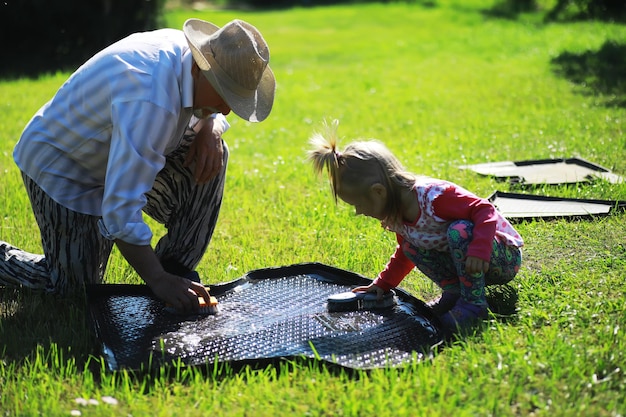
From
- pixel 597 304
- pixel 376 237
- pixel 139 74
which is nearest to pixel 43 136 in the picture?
pixel 139 74

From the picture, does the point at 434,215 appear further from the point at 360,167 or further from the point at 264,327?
the point at 264,327

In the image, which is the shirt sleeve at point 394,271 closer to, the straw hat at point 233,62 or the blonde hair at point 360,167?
the blonde hair at point 360,167

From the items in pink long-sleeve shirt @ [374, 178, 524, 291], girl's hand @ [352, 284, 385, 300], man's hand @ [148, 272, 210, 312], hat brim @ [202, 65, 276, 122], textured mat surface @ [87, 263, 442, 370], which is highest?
hat brim @ [202, 65, 276, 122]

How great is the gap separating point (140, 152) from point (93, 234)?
82cm

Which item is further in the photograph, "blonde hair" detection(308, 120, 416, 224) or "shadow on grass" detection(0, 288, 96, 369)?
"blonde hair" detection(308, 120, 416, 224)

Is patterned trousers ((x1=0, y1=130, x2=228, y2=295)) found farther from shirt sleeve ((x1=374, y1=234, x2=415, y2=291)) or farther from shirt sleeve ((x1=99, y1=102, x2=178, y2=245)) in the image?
shirt sleeve ((x1=374, y1=234, x2=415, y2=291))

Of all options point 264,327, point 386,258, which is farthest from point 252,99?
point 386,258

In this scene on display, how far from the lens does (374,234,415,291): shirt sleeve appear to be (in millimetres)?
3738

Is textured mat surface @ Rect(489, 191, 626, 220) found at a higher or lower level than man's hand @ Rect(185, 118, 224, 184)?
lower

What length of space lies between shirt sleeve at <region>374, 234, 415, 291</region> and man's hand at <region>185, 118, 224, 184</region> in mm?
997

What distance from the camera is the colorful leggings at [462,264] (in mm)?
3424

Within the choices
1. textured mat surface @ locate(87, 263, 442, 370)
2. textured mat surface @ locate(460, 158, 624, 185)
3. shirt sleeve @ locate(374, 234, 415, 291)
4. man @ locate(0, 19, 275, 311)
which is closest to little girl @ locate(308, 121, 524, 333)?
shirt sleeve @ locate(374, 234, 415, 291)

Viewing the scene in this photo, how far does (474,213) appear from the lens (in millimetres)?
3428

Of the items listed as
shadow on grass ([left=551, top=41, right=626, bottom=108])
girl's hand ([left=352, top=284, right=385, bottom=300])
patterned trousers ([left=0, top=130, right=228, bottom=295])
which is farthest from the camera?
shadow on grass ([left=551, top=41, right=626, bottom=108])
